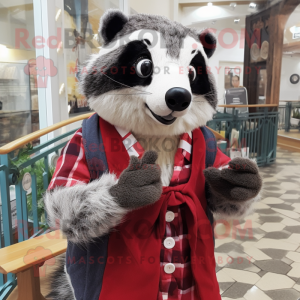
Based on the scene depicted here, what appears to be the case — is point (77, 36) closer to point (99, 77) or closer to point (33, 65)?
point (33, 65)

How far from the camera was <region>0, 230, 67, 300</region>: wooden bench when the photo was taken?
1050 mm

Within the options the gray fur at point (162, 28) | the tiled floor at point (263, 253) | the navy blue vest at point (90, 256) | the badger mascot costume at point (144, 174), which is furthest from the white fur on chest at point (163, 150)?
the tiled floor at point (263, 253)

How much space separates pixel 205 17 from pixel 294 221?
14.4 feet

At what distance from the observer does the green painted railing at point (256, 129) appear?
13.8 feet

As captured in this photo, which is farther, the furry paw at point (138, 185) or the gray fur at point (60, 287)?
the gray fur at point (60, 287)

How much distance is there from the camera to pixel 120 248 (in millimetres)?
731

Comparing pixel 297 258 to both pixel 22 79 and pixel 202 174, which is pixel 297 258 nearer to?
pixel 202 174

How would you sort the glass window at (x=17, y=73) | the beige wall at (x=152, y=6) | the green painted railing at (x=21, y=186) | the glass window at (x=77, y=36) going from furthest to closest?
the beige wall at (x=152, y=6) → the glass window at (x=77, y=36) → the glass window at (x=17, y=73) → the green painted railing at (x=21, y=186)

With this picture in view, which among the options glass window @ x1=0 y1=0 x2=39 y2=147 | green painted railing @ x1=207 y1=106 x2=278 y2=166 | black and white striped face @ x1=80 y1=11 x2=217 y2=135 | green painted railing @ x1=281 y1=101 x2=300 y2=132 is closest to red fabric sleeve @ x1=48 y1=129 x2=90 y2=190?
black and white striped face @ x1=80 y1=11 x2=217 y2=135

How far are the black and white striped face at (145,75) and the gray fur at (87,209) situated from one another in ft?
0.55

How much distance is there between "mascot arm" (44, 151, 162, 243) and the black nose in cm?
11

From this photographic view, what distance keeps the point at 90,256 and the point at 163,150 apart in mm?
329

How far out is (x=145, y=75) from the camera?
672mm

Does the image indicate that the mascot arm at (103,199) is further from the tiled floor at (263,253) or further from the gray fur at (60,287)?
the tiled floor at (263,253)
